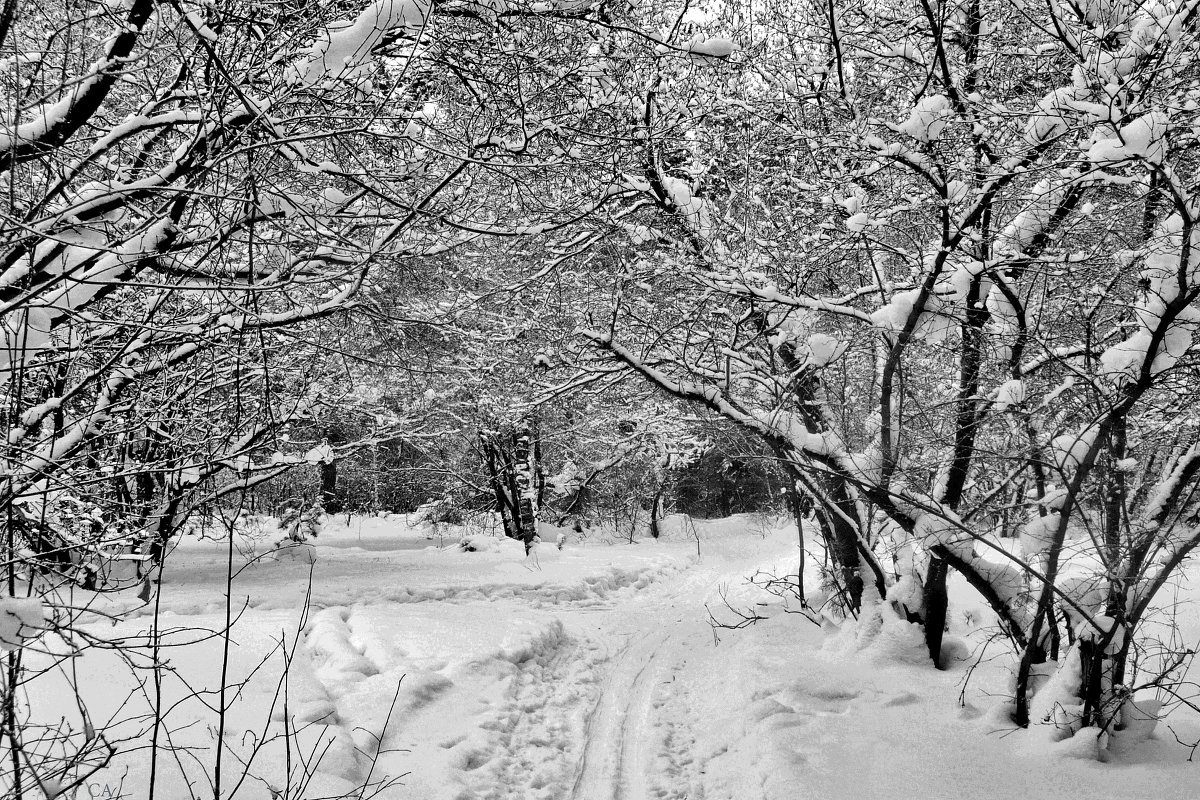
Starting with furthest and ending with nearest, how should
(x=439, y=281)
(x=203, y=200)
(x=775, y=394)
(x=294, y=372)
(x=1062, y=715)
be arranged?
(x=294, y=372), (x=439, y=281), (x=775, y=394), (x=1062, y=715), (x=203, y=200)

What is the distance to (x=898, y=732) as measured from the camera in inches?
201

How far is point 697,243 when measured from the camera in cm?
693

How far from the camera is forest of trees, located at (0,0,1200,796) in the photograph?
3.18 metres

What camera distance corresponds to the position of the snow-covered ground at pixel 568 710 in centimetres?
423

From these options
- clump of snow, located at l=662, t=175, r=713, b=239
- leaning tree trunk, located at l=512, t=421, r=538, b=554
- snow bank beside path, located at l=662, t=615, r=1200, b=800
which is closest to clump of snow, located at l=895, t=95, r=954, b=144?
clump of snow, located at l=662, t=175, r=713, b=239

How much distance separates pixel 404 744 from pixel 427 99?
418 centimetres

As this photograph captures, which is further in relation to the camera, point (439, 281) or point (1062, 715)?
point (439, 281)

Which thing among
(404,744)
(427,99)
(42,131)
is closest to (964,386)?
(427,99)

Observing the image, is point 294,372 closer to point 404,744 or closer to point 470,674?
point 470,674

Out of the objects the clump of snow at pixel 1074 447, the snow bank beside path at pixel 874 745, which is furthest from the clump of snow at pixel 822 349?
the snow bank beside path at pixel 874 745

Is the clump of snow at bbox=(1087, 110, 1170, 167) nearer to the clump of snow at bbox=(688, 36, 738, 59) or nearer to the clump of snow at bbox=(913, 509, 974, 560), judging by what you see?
A: the clump of snow at bbox=(688, 36, 738, 59)

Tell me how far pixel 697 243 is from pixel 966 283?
8.61 feet

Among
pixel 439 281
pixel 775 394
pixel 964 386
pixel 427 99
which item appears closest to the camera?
pixel 427 99

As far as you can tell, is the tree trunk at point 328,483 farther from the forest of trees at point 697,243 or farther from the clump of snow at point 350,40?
the clump of snow at point 350,40
